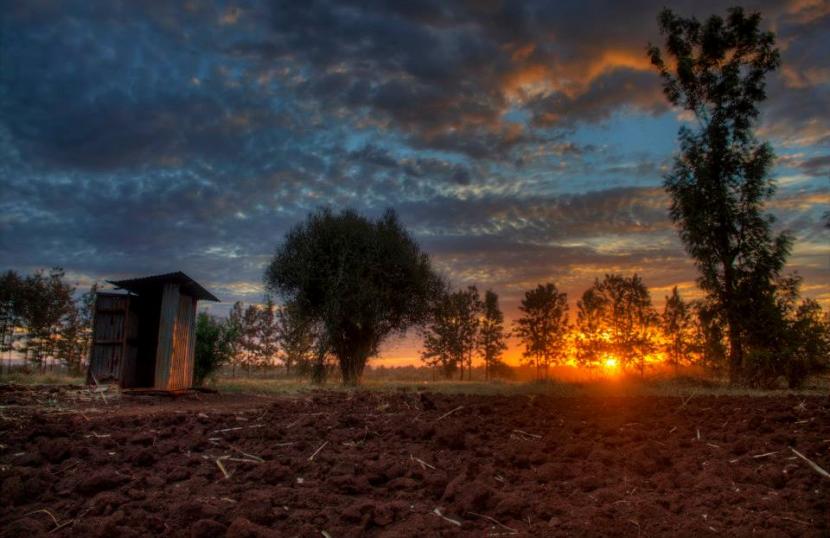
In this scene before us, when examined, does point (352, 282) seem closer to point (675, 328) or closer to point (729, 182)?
point (729, 182)

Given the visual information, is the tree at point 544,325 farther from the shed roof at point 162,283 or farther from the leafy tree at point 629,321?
the shed roof at point 162,283

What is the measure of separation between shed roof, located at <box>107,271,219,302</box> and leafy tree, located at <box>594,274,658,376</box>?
118 feet

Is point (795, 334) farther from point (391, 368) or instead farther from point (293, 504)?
point (391, 368)

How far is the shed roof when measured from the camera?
20422mm

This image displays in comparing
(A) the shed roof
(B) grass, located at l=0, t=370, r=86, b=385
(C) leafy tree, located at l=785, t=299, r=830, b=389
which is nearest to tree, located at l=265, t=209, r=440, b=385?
(A) the shed roof

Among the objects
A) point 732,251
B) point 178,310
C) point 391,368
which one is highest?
point 732,251

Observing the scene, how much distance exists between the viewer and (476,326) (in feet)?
172

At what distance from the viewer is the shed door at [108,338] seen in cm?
2042

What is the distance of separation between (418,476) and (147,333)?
786 inches

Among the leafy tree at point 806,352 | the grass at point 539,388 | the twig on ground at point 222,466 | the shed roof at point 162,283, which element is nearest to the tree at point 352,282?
the grass at point 539,388

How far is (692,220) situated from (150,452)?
85.5 ft

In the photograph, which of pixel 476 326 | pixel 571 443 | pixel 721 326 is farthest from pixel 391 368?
pixel 571 443

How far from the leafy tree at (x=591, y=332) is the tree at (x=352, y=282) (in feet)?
79.8

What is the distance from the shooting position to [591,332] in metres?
48.7
